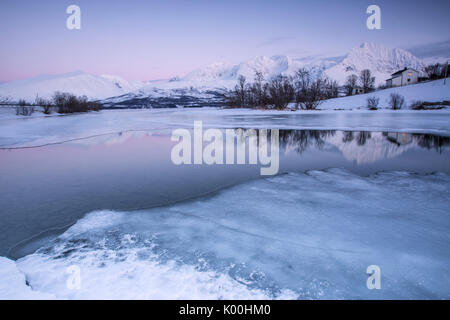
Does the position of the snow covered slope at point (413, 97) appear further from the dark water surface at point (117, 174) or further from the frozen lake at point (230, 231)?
the frozen lake at point (230, 231)

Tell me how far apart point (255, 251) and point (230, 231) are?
0.59 metres

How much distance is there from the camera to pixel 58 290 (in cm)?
249

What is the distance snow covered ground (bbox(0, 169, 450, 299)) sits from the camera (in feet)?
8.20

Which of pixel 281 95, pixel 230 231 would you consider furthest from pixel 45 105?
pixel 230 231

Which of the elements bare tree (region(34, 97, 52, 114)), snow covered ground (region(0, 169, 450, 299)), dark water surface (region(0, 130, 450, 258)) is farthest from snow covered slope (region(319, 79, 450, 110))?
bare tree (region(34, 97, 52, 114))

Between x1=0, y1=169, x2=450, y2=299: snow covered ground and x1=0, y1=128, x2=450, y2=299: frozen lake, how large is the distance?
0.01 m

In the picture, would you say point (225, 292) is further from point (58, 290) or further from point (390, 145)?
point (390, 145)

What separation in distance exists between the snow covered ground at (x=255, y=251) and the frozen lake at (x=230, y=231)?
0.01 metres

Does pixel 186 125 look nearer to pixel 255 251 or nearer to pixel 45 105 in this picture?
pixel 255 251

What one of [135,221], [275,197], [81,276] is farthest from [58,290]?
[275,197]

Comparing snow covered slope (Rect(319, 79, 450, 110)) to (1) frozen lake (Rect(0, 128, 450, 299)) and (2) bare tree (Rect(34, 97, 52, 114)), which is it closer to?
(1) frozen lake (Rect(0, 128, 450, 299))

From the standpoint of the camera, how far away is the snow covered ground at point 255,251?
2.50 m

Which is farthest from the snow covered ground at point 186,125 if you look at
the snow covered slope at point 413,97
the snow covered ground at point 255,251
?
the snow covered slope at point 413,97

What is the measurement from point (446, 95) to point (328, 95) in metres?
30.4
